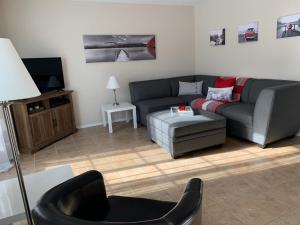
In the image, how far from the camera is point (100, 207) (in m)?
1.39

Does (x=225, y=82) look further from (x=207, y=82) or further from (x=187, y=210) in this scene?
(x=187, y=210)

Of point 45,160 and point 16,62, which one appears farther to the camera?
point 45,160

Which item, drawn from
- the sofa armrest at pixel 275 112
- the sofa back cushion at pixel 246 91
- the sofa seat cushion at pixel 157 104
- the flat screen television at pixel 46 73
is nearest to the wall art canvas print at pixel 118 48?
the flat screen television at pixel 46 73

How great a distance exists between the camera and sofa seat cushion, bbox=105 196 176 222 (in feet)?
4.25

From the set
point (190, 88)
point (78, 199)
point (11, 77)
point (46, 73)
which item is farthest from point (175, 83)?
point (11, 77)

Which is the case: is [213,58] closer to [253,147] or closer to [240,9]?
[240,9]

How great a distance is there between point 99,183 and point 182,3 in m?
4.44

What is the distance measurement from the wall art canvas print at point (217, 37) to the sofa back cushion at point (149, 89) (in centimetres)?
121

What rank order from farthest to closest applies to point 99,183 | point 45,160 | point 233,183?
point 45,160
point 233,183
point 99,183

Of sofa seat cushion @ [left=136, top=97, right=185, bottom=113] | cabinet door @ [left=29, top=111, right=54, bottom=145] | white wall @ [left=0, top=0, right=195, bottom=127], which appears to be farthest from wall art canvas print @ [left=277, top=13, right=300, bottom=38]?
cabinet door @ [left=29, top=111, right=54, bottom=145]

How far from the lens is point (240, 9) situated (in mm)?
4023

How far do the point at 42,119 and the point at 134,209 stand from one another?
2.71 metres

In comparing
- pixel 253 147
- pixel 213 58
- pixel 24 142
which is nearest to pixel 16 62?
pixel 24 142

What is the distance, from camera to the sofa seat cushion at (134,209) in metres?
1.29
